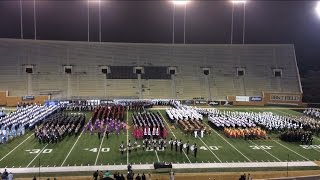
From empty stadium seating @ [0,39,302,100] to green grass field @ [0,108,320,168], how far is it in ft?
59.7

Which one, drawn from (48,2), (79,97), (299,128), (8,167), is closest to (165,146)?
(8,167)

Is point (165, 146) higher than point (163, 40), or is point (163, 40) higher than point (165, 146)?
point (163, 40)

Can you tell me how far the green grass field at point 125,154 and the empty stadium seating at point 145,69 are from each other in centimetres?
1820

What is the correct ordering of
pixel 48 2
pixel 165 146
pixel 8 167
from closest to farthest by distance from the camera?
pixel 8 167 → pixel 165 146 → pixel 48 2

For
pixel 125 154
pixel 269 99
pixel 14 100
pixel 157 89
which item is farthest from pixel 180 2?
pixel 125 154

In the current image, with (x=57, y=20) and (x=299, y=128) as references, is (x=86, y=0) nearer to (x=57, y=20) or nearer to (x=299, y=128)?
(x=57, y=20)

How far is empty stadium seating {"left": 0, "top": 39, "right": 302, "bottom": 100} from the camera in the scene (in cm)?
3803

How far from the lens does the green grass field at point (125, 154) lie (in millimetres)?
15633

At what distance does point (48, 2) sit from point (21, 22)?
3.93m

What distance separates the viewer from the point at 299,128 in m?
22.3

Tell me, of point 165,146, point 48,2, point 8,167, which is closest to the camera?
point 8,167

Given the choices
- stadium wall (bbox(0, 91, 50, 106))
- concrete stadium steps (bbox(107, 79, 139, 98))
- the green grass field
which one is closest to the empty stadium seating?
concrete stadium steps (bbox(107, 79, 139, 98))

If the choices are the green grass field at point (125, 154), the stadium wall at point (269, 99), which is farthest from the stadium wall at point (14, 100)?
the stadium wall at point (269, 99)

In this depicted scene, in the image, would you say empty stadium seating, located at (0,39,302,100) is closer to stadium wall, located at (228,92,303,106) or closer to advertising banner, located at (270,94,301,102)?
stadium wall, located at (228,92,303,106)
